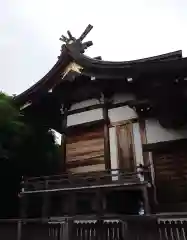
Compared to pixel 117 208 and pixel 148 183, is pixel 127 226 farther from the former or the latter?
pixel 117 208

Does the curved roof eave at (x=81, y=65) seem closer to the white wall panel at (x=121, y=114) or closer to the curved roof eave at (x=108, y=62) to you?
the curved roof eave at (x=108, y=62)

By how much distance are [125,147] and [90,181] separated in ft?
5.92

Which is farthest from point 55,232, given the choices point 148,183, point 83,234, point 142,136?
point 142,136

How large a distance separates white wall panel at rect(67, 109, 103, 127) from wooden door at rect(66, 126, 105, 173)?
15.4 inches

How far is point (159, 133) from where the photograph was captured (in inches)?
422

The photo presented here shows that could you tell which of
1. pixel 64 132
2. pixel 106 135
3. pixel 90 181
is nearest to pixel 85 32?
pixel 64 132

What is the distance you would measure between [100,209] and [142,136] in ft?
9.83

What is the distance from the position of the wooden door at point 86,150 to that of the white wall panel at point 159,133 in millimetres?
1900

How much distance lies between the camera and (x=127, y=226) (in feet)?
20.5

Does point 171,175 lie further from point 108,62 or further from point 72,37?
point 72,37

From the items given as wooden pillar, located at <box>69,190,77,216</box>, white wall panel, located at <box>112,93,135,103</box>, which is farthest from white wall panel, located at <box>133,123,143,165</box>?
wooden pillar, located at <box>69,190,77,216</box>

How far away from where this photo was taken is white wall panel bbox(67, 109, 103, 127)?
476 inches

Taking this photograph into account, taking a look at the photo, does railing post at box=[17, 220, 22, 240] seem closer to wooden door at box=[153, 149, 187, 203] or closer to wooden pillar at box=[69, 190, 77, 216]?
wooden pillar at box=[69, 190, 77, 216]

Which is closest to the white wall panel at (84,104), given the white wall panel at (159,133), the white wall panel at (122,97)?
the white wall panel at (122,97)
